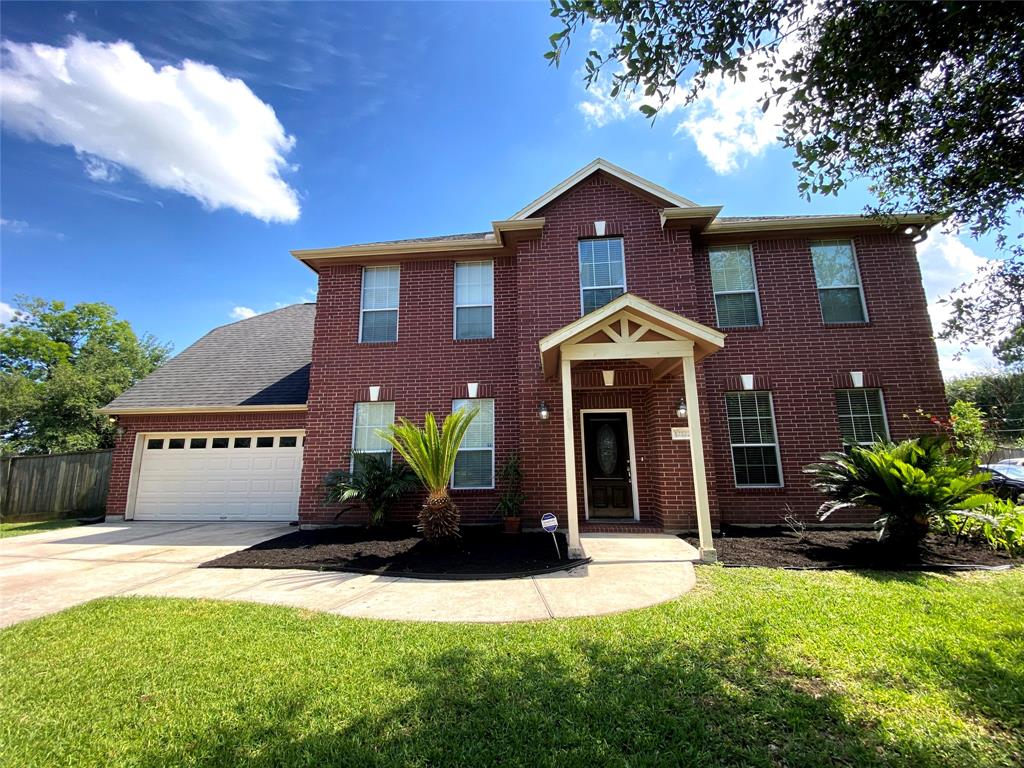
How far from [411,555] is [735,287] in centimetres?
816

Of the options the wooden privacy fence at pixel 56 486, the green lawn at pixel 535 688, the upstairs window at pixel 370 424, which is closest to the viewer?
the green lawn at pixel 535 688

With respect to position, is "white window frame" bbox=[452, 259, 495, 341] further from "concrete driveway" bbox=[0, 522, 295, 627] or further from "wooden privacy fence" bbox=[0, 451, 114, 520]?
"wooden privacy fence" bbox=[0, 451, 114, 520]

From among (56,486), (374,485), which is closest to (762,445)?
(374,485)

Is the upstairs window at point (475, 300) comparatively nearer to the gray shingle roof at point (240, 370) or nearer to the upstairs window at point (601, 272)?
the upstairs window at point (601, 272)

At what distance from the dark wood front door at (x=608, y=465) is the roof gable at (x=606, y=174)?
4.42m

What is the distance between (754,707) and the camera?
250 cm

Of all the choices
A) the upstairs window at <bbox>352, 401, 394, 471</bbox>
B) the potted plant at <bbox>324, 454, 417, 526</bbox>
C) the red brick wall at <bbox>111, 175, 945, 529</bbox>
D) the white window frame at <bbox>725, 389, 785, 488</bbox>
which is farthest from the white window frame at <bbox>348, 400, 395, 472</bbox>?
the white window frame at <bbox>725, 389, 785, 488</bbox>

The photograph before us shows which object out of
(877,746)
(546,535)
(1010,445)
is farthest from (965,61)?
(1010,445)

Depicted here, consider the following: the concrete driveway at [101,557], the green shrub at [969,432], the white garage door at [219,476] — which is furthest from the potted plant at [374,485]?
the green shrub at [969,432]

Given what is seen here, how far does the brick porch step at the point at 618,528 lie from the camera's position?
741cm

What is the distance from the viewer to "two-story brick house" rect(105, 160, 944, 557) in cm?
795

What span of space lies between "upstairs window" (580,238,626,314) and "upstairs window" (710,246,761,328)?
212 centimetres

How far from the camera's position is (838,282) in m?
8.67

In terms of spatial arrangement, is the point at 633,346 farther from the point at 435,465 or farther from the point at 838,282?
the point at 838,282
